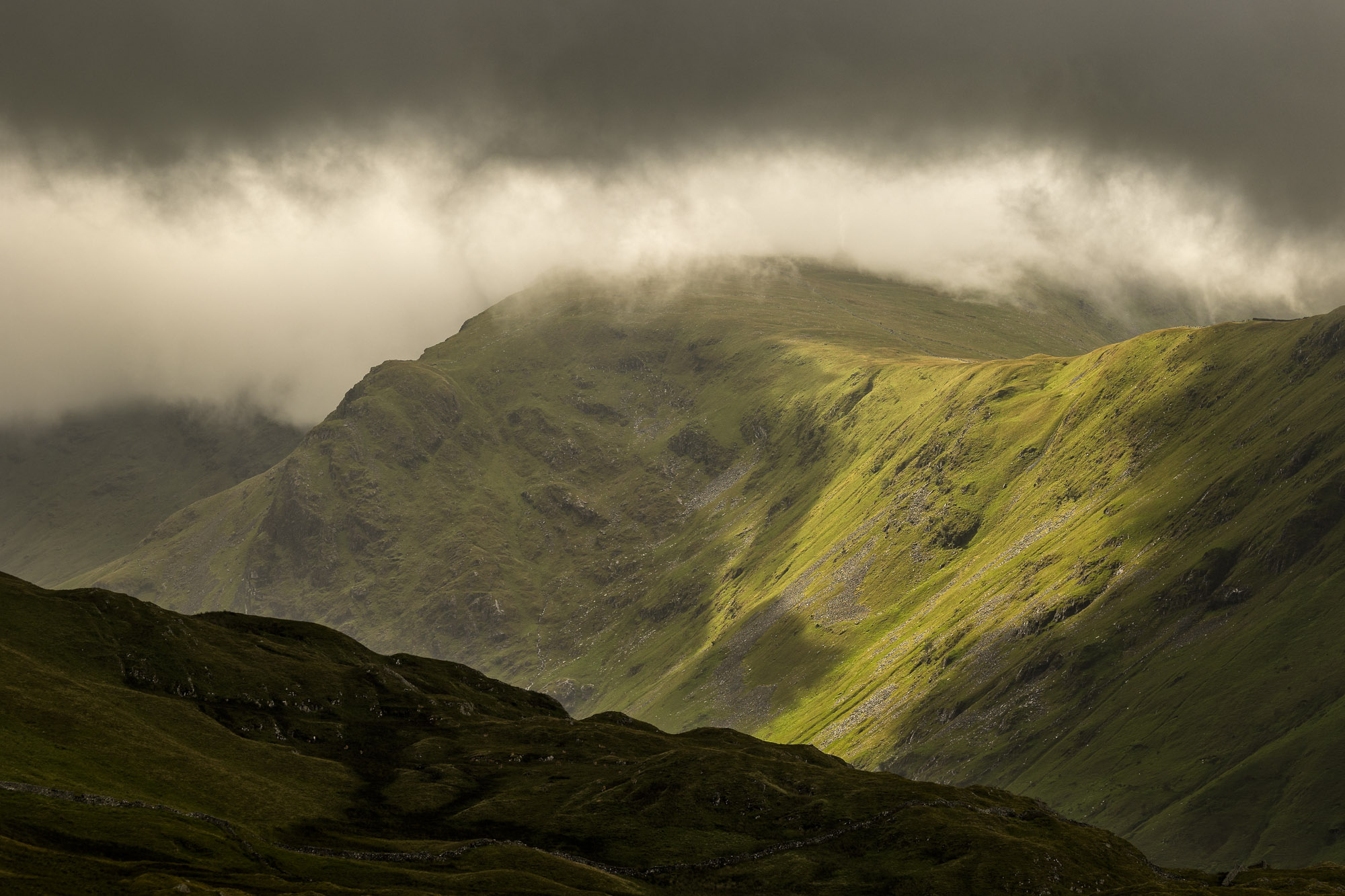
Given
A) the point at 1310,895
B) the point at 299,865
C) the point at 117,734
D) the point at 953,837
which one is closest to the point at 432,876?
the point at 299,865

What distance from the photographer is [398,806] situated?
165m

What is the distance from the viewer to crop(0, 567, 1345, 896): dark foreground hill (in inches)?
4678

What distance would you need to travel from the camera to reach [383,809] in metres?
163

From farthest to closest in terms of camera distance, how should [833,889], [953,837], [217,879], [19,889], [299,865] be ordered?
[953,837], [833,889], [299,865], [217,879], [19,889]

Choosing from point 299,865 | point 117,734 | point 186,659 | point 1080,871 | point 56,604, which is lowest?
point 1080,871

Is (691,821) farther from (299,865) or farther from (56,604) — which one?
(56,604)

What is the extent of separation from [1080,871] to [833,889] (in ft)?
116

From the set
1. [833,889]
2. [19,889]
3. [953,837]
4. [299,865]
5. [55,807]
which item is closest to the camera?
[19,889]

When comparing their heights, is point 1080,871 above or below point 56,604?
below

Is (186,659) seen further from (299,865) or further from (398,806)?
(299,865)

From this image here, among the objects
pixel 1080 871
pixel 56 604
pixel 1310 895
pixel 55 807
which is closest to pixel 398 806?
pixel 55 807

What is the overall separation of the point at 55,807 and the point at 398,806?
57.3m

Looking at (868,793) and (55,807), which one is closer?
(55,807)

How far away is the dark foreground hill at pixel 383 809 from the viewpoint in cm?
11881
